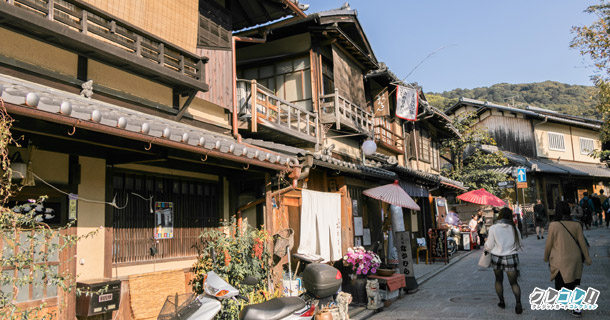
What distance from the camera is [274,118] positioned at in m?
12.2

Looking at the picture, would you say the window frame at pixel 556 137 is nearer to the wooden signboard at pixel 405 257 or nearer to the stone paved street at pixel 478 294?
the stone paved street at pixel 478 294

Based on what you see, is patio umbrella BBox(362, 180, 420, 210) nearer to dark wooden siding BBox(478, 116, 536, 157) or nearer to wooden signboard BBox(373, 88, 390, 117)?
wooden signboard BBox(373, 88, 390, 117)

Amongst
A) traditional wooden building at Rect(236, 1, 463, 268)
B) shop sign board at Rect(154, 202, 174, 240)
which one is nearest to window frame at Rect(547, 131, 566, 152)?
traditional wooden building at Rect(236, 1, 463, 268)

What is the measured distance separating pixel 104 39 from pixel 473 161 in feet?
82.9

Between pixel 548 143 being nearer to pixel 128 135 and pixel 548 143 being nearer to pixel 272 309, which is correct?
pixel 272 309

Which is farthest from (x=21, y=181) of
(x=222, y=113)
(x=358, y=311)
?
(x=358, y=311)

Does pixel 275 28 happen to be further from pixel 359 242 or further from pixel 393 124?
pixel 393 124

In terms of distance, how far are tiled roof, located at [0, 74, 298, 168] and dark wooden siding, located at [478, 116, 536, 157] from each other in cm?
2931

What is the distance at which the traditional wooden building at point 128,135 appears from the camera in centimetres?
582

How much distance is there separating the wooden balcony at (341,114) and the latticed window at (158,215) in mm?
5265

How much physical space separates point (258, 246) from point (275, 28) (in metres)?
7.54

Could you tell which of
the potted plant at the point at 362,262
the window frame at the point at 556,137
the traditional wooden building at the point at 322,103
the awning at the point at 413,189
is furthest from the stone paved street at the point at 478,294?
the window frame at the point at 556,137

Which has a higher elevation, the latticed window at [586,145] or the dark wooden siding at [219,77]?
the latticed window at [586,145]

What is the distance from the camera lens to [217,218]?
9.34m
